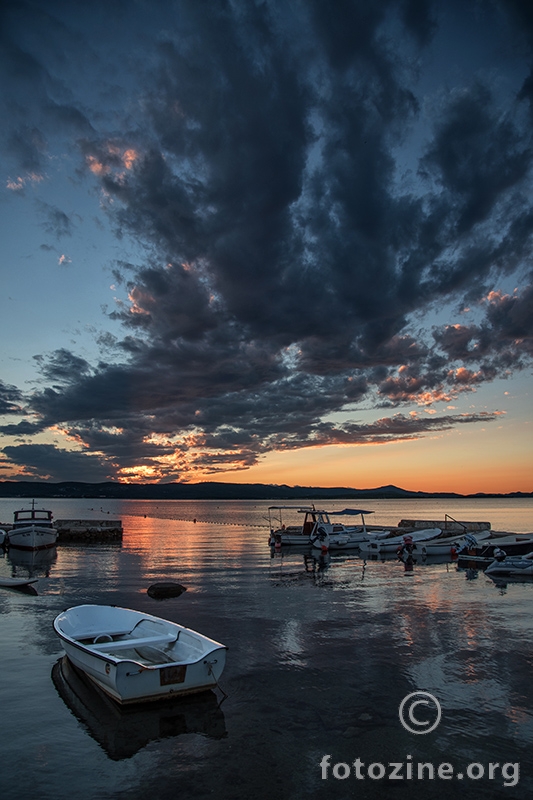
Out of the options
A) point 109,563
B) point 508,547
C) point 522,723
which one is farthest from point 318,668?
point 508,547

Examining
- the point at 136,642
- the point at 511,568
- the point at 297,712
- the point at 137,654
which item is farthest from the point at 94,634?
the point at 511,568

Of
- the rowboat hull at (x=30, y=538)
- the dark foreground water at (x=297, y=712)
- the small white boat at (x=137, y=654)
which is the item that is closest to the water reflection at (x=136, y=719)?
the dark foreground water at (x=297, y=712)

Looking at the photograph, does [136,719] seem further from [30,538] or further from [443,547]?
[30,538]

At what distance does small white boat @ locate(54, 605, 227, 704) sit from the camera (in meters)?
11.8

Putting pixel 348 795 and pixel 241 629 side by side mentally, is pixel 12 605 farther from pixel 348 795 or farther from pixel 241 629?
pixel 348 795

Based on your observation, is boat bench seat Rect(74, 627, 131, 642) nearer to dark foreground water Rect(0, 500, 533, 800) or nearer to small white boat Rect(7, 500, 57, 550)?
dark foreground water Rect(0, 500, 533, 800)

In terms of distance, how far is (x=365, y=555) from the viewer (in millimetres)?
49250

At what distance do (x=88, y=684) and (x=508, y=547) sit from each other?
134 feet

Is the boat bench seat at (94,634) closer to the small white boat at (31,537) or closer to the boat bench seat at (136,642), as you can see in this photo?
the boat bench seat at (136,642)

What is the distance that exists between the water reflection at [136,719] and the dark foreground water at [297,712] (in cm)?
5

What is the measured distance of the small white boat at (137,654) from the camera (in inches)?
464

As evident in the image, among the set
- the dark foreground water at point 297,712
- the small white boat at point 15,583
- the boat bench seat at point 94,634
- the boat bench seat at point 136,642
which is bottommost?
the dark foreground water at point 297,712

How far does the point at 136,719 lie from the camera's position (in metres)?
11.6

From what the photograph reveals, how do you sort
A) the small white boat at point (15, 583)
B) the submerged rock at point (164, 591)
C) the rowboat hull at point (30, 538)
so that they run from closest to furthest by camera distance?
the submerged rock at point (164, 591) < the small white boat at point (15, 583) < the rowboat hull at point (30, 538)
